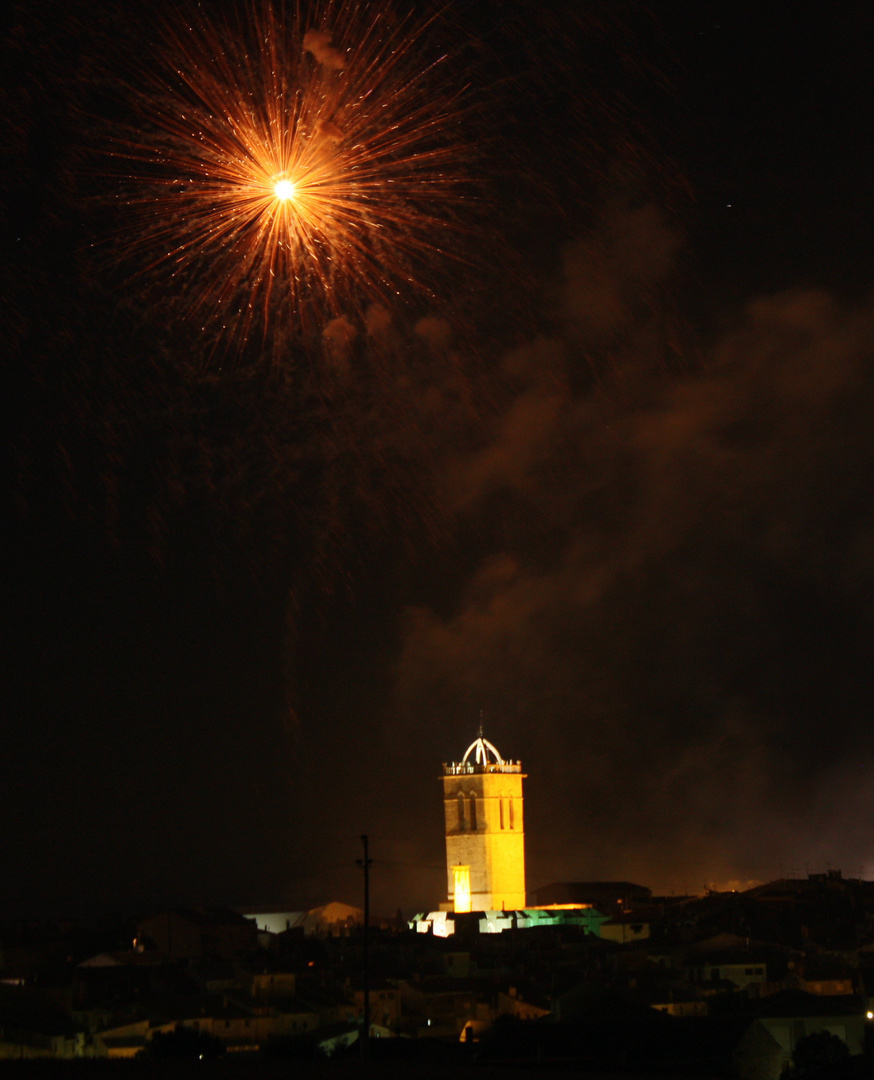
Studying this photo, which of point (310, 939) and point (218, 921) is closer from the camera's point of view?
point (310, 939)

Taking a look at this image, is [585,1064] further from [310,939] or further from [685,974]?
[310,939]

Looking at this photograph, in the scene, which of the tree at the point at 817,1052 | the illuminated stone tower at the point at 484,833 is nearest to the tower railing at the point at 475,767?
Result: the illuminated stone tower at the point at 484,833

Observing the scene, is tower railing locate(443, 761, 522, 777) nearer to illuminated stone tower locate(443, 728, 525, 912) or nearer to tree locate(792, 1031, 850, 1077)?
illuminated stone tower locate(443, 728, 525, 912)

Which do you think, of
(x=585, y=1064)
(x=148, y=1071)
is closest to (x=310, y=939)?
(x=585, y=1064)

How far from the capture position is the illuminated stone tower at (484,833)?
235ft

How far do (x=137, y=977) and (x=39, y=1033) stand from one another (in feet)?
33.0

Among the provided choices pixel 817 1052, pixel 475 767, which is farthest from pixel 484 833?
pixel 817 1052

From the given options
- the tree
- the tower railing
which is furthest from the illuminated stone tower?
the tree

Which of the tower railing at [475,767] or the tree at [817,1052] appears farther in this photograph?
the tower railing at [475,767]

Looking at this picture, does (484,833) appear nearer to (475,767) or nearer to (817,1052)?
(475,767)

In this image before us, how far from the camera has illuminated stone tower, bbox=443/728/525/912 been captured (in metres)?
71.8

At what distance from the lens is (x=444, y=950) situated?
54.7 metres

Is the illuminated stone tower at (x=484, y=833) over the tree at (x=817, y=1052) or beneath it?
over

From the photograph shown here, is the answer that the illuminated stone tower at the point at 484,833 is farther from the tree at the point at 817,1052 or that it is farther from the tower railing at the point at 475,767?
the tree at the point at 817,1052
